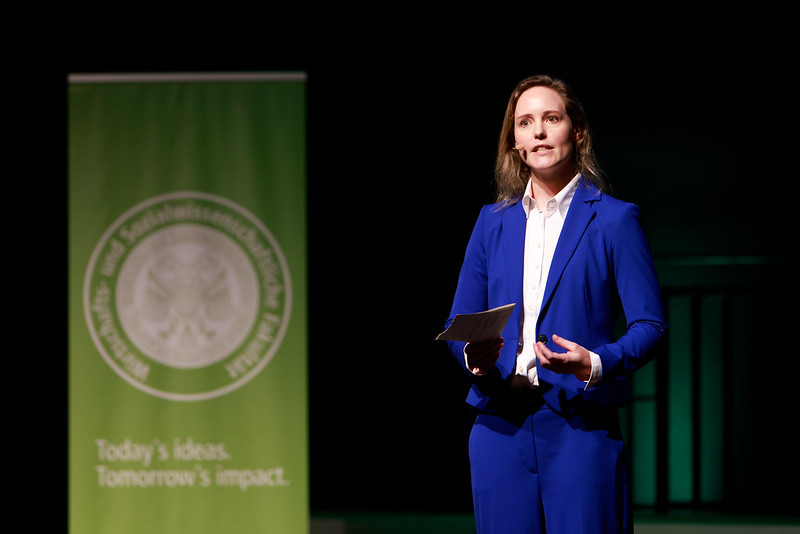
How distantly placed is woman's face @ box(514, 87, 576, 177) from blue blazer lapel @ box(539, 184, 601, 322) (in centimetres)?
8

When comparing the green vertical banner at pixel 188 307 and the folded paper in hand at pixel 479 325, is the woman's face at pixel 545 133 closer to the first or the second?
the folded paper in hand at pixel 479 325

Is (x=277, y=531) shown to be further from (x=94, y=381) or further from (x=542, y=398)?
(x=542, y=398)

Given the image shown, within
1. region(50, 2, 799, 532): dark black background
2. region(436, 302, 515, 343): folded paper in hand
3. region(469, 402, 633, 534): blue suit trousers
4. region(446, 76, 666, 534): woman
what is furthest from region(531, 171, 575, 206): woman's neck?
region(50, 2, 799, 532): dark black background

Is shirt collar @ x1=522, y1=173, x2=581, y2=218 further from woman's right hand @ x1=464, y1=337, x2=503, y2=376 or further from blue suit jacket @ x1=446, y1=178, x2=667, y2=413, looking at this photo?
woman's right hand @ x1=464, y1=337, x2=503, y2=376

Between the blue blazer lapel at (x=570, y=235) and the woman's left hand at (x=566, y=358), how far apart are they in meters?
0.15

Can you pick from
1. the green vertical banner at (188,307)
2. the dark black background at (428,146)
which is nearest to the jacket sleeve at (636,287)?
the green vertical banner at (188,307)

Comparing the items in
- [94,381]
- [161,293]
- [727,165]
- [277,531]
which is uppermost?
[727,165]

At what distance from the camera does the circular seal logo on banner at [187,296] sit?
3.49 m

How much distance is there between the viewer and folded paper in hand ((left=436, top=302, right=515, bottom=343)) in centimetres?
164

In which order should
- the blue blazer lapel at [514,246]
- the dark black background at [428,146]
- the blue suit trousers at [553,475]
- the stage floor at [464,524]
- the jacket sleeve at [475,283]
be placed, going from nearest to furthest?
the blue suit trousers at [553,475] < the blue blazer lapel at [514,246] < the jacket sleeve at [475,283] < the stage floor at [464,524] < the dark black background at [428,146]

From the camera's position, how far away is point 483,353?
176cm

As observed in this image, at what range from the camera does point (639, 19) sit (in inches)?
174
